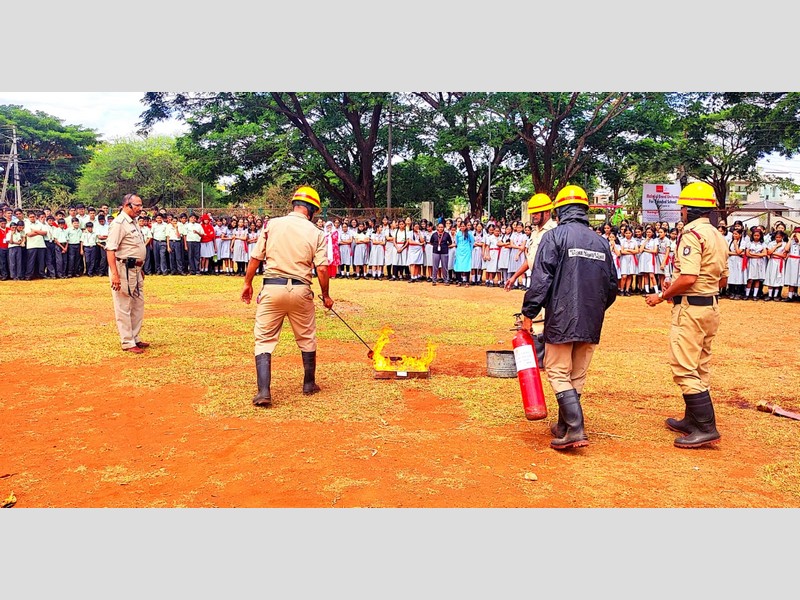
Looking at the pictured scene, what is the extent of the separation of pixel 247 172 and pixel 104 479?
94.2ft

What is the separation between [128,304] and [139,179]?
4464 cm

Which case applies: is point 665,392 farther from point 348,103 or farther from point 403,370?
point 348,103

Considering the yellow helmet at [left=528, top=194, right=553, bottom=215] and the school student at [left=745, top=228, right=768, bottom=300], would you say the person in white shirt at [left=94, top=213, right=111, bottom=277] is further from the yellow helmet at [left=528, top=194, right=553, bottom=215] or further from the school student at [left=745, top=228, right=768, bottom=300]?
the school student at [left=745, top=228, right=768, bottom=300]

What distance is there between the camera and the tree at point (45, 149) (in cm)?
5197

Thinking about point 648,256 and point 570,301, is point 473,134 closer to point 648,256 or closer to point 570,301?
point 648,256

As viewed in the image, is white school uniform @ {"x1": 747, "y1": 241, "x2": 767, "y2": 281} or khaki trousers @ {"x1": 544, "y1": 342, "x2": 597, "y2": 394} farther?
white school uniform @ {"x1": 747, "y1": 241, "x2": 767, "y2": 281}

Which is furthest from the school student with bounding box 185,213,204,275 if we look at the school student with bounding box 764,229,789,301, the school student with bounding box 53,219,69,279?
the school student with bounding box 764,229,789,301

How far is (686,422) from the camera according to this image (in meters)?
5.72

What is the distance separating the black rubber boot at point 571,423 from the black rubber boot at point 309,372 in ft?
8.76

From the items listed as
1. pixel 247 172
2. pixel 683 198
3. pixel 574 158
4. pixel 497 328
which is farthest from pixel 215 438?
pixel 247 172

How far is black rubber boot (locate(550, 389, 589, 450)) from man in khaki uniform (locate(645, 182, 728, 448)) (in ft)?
2.99

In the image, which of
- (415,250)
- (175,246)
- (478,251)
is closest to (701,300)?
(478,251)

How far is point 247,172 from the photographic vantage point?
3181 cm

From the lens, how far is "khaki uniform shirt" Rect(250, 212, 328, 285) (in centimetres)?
650
